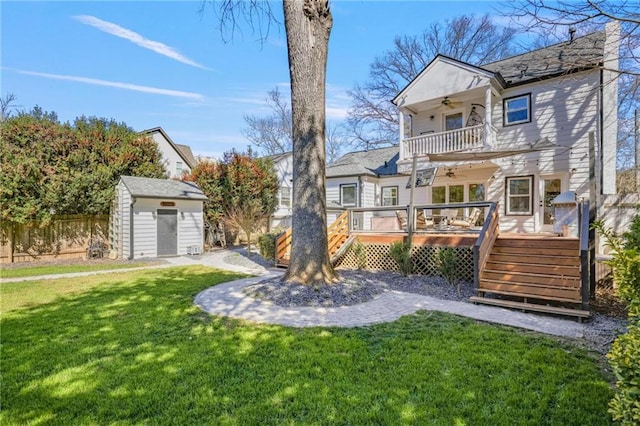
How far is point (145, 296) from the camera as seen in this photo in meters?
6.67

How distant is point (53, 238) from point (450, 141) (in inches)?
664

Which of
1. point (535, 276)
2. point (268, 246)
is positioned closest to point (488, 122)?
point (535, 276)

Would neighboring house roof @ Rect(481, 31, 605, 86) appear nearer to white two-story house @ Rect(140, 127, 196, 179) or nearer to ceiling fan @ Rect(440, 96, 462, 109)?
ceiling fan @ Rect(440, 96, 462, 109)

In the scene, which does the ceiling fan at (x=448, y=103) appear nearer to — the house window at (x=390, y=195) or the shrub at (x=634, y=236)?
the house window at (x=390, y=195)

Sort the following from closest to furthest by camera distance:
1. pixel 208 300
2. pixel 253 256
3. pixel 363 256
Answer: pixel 208 300, pixel 363 256, pixel 253 256

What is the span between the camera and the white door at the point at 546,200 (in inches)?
433

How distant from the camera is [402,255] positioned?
28.7 ft

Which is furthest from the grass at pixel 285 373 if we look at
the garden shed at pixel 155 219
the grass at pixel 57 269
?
the garden shed at pixel 155 219

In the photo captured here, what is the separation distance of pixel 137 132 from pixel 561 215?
1930 centimetres

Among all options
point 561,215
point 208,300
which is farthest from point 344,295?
point 561,215

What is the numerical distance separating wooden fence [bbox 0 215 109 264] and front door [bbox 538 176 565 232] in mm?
17935

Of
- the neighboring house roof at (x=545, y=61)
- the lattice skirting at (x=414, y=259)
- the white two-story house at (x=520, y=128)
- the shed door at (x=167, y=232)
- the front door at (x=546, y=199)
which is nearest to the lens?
the lattice skirting at (x=414, y=259)

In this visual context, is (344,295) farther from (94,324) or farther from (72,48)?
(72,48)

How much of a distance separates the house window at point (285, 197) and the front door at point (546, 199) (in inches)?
559
